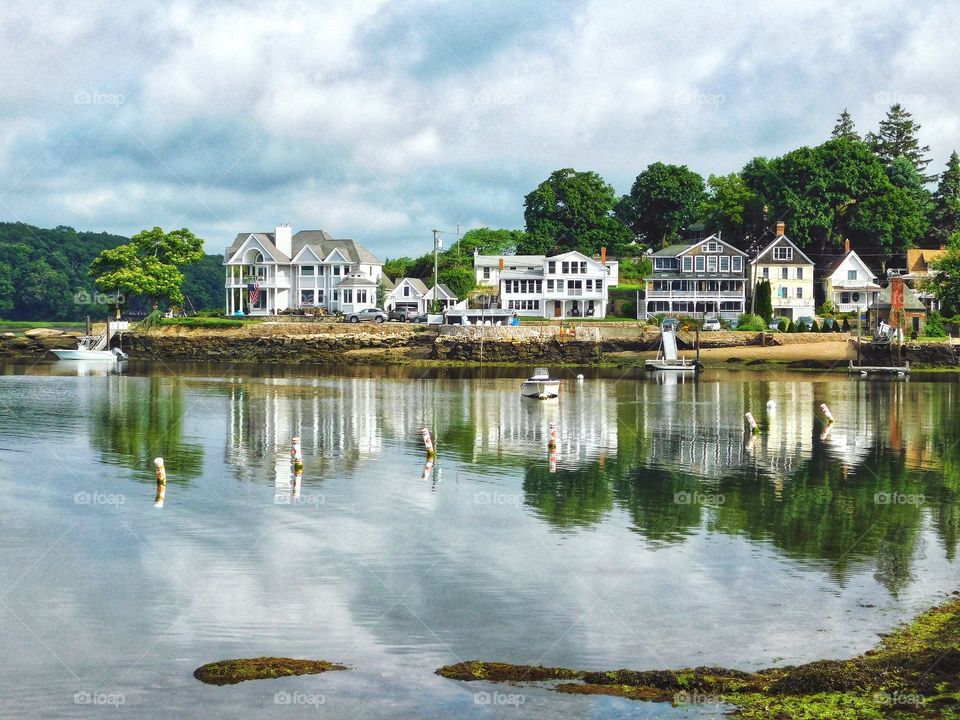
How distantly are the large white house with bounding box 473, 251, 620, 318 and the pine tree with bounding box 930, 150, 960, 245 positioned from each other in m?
Result: 46.0

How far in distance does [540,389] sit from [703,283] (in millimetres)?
54024

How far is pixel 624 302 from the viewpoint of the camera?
12444 centimetres

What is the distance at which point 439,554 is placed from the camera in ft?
91.2

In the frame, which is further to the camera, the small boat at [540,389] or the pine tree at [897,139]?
the pine tree at [897,139]

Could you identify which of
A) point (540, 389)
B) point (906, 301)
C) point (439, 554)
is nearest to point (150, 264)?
point (540, 389)

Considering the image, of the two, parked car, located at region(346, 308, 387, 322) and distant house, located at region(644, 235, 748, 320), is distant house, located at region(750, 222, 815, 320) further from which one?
parked car, located at region(346, 308, 387, 322)

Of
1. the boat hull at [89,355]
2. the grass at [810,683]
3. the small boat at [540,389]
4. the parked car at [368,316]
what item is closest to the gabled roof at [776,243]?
the parked car at [368,316]

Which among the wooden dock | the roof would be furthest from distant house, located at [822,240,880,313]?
the wooden dock

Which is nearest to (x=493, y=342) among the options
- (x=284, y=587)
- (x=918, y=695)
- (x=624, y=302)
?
(x=624, y=302)

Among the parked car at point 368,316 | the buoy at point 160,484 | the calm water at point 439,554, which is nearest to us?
the calm water at point 439,554

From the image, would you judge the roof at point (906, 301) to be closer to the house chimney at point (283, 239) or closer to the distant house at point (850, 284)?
the distant house at point (850, 284)

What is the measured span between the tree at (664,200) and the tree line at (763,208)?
14cm

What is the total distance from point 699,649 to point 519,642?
3344mm

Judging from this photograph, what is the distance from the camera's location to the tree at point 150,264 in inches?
4867
